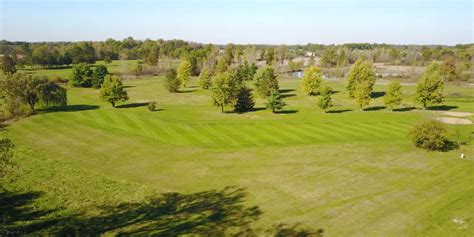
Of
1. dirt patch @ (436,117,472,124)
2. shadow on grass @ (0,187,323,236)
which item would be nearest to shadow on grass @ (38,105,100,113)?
shadow on grass @ (0,187,323,236)

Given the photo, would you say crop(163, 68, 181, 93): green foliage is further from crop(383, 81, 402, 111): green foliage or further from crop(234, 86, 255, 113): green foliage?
crop(383, 81, 402, 111): green foliage

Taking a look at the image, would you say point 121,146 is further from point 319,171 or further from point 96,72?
point 96,72

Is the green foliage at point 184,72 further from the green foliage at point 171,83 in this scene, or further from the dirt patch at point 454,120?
the dirt patch at point 454,120

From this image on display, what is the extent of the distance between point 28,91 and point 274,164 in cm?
5361

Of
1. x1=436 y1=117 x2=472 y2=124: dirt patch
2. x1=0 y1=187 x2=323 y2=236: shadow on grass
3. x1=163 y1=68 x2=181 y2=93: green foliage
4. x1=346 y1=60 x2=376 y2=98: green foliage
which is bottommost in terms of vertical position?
x1=0 y1=187 x2=323 y2=236: shadow on grass

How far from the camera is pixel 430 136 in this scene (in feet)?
143

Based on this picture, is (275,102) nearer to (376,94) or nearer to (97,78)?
(376,94)

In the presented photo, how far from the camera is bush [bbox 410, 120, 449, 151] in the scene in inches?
1720

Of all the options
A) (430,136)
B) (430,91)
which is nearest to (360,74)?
(430,91)

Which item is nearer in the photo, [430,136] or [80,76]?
[430,136]

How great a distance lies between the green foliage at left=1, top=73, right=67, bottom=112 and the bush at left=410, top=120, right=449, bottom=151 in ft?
221

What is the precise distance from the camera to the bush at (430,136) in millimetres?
43688

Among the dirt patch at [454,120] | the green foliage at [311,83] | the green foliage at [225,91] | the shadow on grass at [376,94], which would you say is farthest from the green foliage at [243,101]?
the shadow on grass at [376,94]

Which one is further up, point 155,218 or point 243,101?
point 243,101
